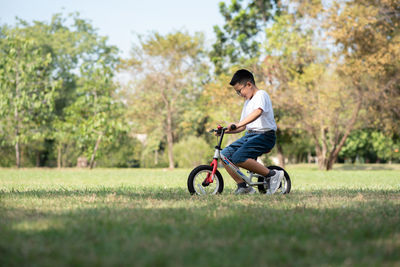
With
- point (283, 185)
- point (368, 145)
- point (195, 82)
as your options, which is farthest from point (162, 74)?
point (368, 145)

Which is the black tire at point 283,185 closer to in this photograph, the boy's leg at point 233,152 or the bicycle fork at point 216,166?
the bicycle fork at point 216,166

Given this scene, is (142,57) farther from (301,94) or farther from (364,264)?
(364,264)

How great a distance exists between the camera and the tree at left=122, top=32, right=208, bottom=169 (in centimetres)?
3272

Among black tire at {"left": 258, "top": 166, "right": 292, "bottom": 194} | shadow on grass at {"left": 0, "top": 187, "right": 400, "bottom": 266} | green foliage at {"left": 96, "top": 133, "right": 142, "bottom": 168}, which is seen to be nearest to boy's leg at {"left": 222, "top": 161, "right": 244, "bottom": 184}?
black tire at {"left": 258, "top": 166, "right": 292, "bottom": 194}

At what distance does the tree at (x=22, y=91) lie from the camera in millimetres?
24562

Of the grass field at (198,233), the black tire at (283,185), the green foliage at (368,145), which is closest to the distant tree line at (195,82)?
the black tire at (283,185)

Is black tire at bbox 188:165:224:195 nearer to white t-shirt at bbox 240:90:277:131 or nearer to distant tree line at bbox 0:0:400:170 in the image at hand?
white t-shirt at bbox 240:90:277:131

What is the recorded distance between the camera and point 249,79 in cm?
664

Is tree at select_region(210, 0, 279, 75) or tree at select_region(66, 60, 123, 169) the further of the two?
tree at select_region(210, 0, 279, 75)

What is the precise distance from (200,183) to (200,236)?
3168 millimetres

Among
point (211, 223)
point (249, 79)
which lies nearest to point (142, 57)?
point (249, 79)

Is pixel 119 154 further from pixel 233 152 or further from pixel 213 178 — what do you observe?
pixel 213 178

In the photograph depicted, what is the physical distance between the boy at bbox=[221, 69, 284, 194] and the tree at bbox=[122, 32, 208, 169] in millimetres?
26531

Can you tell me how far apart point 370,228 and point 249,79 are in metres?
3.41
